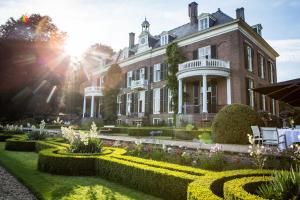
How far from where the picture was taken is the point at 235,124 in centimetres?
1226

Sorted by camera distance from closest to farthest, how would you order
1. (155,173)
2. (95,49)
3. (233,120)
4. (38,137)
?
(155,173)
(233,120)
(38,137)
(95,49)

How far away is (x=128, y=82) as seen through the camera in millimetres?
33500

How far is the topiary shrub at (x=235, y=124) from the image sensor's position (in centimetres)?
1211

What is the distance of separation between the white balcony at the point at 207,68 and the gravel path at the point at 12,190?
16.6 metres

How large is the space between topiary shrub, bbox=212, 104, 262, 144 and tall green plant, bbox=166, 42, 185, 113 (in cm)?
1170

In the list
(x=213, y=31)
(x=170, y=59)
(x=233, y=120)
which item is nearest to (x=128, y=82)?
(x=170, y=59)

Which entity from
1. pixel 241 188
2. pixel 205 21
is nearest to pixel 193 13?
pixel 205 21

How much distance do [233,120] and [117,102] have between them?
24.0 m

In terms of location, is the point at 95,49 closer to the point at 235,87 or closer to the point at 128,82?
the point at 128,82

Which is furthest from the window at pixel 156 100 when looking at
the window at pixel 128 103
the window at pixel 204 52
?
the window at pixel 204 52

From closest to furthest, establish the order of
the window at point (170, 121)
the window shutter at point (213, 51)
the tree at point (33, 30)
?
the tree at point (33, 30) < the window shutter at point (213, 51) < the window at point (170, 121)

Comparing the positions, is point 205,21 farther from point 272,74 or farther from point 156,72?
point 272,74

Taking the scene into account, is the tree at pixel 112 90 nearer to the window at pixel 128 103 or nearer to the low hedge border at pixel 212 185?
the window at pixel 128 103

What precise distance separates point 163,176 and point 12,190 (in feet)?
12.3
